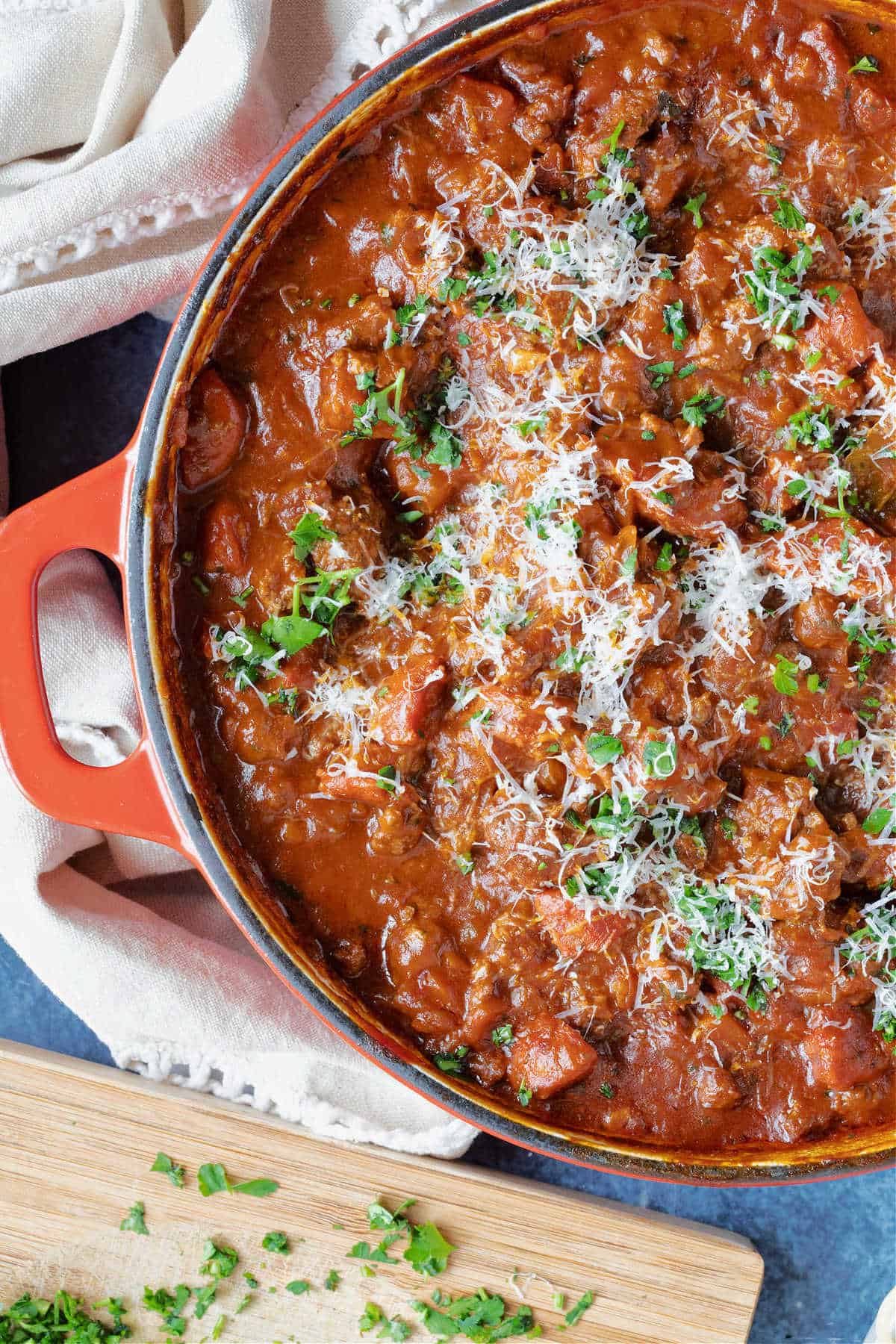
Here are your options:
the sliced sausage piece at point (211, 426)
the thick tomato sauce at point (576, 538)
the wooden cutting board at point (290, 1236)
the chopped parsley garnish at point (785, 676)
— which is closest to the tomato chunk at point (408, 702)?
the thick tomato sauce at point (576, 538)

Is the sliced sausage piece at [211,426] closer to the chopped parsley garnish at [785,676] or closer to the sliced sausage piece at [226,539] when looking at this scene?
the sliced sausage piece at [226,539]

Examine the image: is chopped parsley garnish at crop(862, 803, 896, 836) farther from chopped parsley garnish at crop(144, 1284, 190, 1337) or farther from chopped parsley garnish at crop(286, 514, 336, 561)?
chopped parsley garnish at crop(144, 1284, 190, 1337)

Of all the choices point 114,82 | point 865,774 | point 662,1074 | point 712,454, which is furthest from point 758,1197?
point 114,82

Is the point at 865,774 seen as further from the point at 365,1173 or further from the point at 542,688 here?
the point at 365,1173

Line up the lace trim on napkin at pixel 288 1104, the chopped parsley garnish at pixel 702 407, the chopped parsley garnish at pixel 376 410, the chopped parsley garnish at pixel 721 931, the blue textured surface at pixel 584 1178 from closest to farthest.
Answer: the chopped parsley garnish at pixel 376 410, the chopped parsley garnish at pixel 702 407, the chopped parsley garnish at pixel 721 931, the lace trim on napkin at pixel 288 1104, the blue textured surface at pixel 584 1178

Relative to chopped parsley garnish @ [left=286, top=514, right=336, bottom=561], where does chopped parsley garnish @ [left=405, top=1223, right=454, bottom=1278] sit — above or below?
below

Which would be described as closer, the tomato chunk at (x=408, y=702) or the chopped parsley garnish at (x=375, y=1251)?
the tomato chunk at (x=408, y=702)

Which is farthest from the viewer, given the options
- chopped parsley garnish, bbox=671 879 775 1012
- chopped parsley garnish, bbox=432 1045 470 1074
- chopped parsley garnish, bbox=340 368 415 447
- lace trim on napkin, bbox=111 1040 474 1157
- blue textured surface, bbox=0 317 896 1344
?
blue textured surface, bbox=0 317 896 1344

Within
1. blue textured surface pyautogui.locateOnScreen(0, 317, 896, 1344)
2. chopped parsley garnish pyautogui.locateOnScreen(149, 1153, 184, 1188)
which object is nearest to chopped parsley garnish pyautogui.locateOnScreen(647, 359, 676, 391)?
blue textured surface pyautogui.locateOnScreen(0, 317, 896, 1344)
